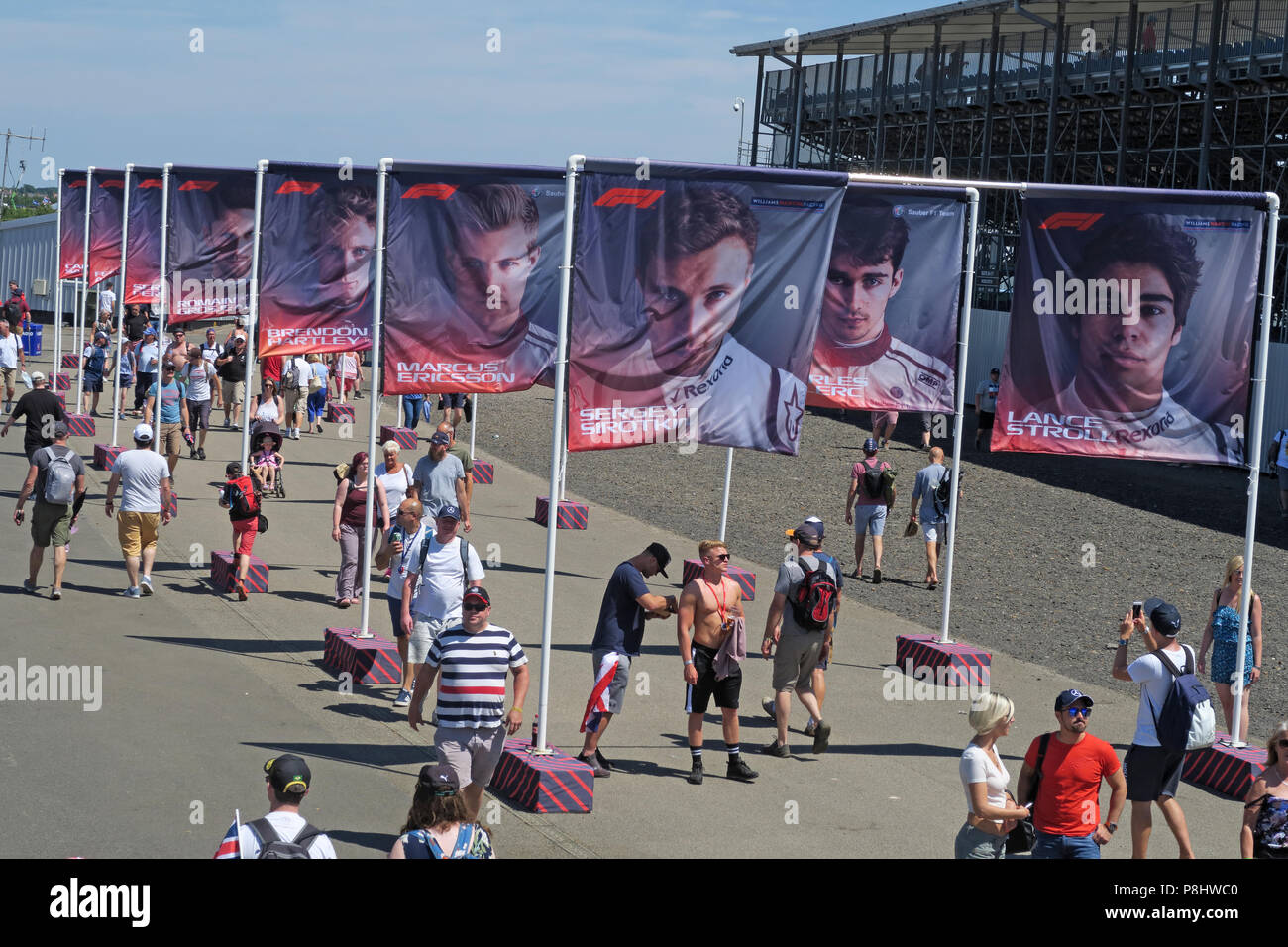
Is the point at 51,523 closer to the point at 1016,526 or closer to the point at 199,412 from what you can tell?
the point at 199,412

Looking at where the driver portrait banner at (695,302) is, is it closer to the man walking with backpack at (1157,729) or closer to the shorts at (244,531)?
the man walking with backpack at (1157,729)

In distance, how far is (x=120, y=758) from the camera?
10.0 meters

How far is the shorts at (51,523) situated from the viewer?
48.2ft

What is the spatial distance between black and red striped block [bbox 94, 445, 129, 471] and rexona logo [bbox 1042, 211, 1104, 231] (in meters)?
16.4

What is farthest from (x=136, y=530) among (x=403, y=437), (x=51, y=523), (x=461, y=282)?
(x=403, y=437)

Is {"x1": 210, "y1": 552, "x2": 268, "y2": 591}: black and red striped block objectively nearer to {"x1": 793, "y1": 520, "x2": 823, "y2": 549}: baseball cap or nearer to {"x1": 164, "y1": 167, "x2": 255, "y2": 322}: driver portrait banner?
{"x1": 164, "y1": 167, "x2": 255, "y2": 322}: driver portrait banner

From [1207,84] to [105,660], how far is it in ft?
105

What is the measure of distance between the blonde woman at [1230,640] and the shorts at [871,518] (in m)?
7.01

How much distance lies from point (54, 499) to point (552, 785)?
7675mm

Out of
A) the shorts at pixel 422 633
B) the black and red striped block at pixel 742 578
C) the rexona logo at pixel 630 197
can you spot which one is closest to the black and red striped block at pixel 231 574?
the black and red striped block at pixel 742 578

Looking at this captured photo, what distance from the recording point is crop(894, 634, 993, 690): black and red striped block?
13383 mm

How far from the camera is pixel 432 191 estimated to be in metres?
12.0

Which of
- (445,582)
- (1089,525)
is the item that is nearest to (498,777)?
(445,582)

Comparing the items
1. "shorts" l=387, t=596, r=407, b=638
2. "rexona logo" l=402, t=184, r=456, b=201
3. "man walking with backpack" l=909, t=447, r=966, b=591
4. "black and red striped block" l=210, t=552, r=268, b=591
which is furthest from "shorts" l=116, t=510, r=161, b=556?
"man walking with backpack" l=909, t=447, r=966, b=591
